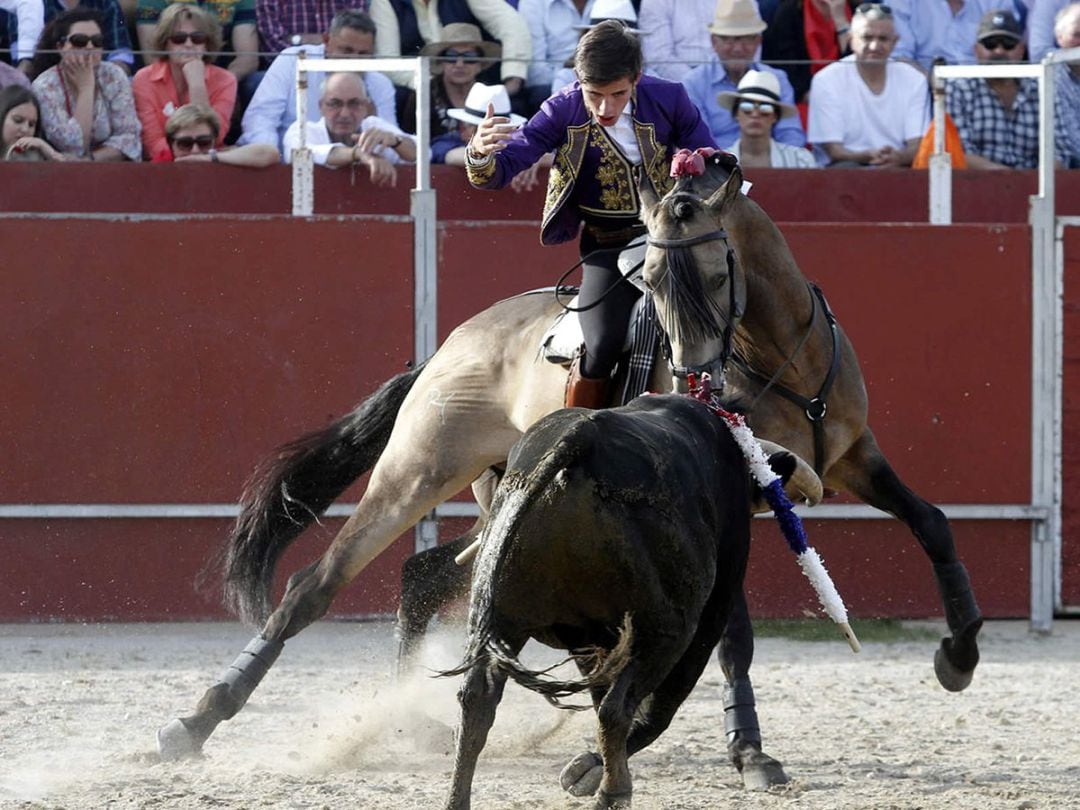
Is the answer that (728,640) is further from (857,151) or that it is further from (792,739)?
(857,151)

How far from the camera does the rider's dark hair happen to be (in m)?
4.91

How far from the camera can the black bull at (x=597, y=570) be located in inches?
137

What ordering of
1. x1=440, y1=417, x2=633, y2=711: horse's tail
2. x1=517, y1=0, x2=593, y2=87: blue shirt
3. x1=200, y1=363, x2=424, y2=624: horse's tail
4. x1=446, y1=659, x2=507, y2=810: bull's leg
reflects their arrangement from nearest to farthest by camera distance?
x1=440, y1=417, x2=633, y2=711: horse's tail
x1=446, y1=659, x2=507, y2=810: bull's leg
x1=200, y1=363, x2=424, y2=624: horse's tail
x1=517, y1=0, x2=593, y2=87: blue shirt

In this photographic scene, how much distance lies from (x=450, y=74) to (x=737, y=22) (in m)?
1.47

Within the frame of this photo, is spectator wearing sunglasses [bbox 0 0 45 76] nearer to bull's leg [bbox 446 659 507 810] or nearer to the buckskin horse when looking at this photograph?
the buckskin horse

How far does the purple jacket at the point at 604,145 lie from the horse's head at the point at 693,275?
1.23 ft

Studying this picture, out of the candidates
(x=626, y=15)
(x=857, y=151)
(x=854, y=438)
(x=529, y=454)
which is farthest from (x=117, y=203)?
(x=529, y=454)

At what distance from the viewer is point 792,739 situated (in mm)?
5539

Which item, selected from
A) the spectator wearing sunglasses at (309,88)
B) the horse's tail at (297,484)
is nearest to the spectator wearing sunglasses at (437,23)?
the spectator wearing sunglasses at (309,88)

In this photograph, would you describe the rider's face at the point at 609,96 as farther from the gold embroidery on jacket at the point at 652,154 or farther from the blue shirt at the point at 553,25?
the blue shirt at the point at 553,25

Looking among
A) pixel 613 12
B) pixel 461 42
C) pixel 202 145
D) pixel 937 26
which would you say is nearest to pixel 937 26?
pixel 937 26

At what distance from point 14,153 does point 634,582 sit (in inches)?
206

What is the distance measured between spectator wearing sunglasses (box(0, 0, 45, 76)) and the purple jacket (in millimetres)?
3826

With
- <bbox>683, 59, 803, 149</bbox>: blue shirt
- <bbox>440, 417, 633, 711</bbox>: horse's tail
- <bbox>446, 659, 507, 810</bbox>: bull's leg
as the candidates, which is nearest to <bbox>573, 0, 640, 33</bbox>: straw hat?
<bbox>683, 59, 803, 149</bbox>: blue shirt
